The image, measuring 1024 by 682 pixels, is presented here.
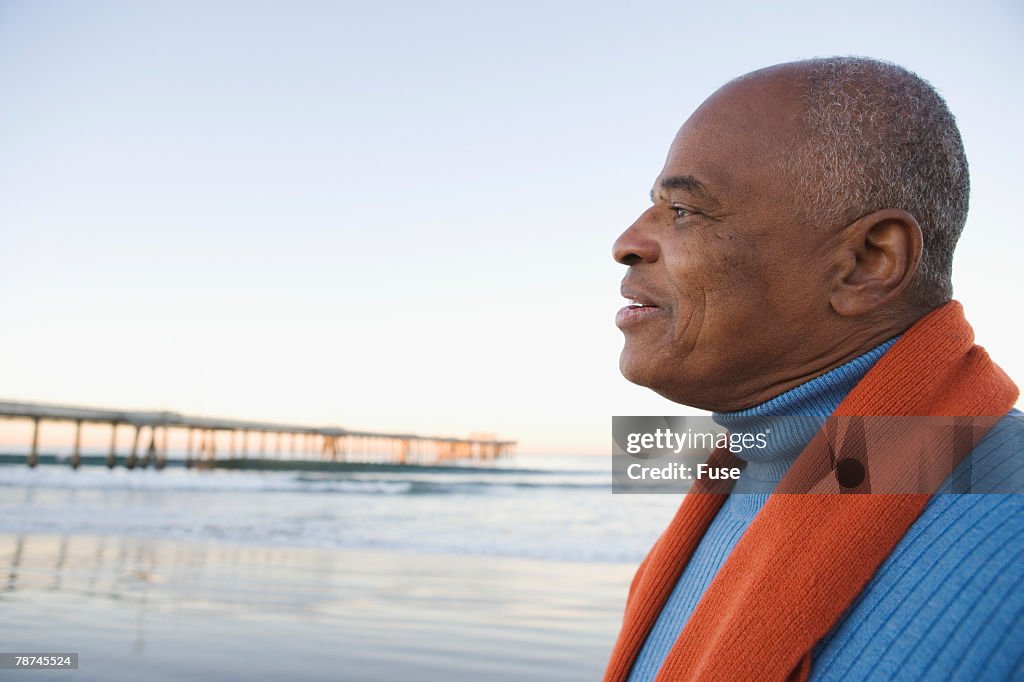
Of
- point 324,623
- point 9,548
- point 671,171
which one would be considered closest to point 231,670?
point 324,623

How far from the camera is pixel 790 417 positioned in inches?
45.7

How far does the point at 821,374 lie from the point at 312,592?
22.8ft

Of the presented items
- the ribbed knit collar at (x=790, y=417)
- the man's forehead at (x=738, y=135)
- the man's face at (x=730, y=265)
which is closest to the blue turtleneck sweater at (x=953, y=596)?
the ribbed knit collar at (x=790, y=417)

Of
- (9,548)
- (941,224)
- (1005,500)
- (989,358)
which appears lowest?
(9,548)

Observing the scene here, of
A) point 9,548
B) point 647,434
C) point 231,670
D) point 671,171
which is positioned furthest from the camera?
point 9,548

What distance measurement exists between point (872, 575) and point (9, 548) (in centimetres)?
1080

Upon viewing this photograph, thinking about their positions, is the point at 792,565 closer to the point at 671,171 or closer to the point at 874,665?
the point at 874,665

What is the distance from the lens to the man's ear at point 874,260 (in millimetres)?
1072

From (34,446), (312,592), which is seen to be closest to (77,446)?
(34,446)

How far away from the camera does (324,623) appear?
6.03 m

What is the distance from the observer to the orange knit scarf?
2.75 ft

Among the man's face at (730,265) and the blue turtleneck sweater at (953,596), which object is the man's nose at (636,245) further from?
the blue turtleneck sweater at (953,596)

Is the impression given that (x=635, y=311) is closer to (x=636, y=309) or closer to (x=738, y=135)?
(x=636, y=309)

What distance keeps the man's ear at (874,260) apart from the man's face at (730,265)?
1.1 inches
